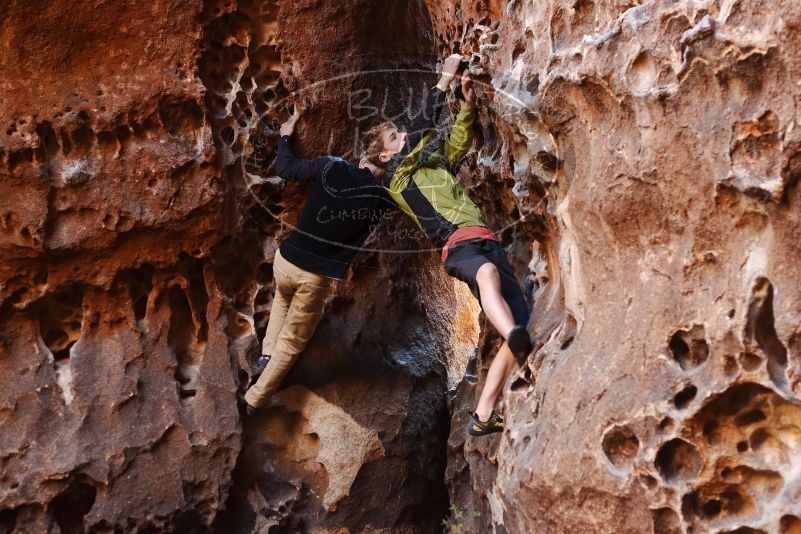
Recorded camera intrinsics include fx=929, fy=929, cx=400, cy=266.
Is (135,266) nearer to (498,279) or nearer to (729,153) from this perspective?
(498,279)

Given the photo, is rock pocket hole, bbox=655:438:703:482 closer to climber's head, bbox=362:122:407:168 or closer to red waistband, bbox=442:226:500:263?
red waistband, bbox=442:226:500:263

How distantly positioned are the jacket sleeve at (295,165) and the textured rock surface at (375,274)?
0.18 metres

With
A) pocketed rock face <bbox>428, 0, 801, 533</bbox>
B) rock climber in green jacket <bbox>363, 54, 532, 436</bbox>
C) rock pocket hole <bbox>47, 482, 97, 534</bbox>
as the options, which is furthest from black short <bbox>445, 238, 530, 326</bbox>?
rock pocket hole <bbox>47, 482, 97, 534</bbox>

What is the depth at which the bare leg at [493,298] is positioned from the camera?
366cm

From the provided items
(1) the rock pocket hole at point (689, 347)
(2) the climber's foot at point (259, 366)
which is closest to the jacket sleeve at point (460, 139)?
(2) the climber's foot at point (259, 366)

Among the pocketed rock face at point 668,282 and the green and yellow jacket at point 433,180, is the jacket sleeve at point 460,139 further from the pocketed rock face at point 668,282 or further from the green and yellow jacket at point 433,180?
the pocketed rock face at point 668,282

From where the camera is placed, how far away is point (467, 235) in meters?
3.90

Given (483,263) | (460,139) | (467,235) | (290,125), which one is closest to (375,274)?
(290,125)

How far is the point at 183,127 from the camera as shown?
455 centimetres

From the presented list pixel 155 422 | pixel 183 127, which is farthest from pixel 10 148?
pixel 155 422

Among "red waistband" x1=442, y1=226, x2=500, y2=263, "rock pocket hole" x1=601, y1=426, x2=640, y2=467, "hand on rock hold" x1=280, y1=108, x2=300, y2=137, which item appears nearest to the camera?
"rock pocket hole" x1=601, y1=426, x2=640, y2=467

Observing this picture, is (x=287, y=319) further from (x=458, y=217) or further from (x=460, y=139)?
(x=460, y=139)

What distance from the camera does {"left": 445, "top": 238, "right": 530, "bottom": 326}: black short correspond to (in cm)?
381

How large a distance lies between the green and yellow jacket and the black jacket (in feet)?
0.65
